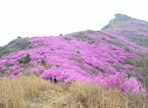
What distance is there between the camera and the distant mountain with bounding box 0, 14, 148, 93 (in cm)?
1492

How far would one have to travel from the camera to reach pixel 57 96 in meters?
8.69

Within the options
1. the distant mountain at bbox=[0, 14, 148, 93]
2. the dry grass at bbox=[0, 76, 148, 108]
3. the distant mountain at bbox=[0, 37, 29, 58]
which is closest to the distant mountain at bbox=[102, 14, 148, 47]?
the distant mountain at bbox=[0, 14, 148, 93]

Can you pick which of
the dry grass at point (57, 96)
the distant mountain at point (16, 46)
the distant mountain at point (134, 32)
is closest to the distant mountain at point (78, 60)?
the distant mountain at point (16, 46)

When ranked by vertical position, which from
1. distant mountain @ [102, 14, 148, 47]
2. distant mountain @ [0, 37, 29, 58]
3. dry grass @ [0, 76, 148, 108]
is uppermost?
dry grass @ [0, 76, 148, 108]

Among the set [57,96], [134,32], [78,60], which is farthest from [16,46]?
[134,32]

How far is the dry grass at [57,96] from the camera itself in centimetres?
602

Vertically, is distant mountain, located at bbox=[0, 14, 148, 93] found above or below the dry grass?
below

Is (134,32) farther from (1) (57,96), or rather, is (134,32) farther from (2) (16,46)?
(1) (57,96)

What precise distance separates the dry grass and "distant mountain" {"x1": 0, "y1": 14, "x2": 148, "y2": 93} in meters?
1.87

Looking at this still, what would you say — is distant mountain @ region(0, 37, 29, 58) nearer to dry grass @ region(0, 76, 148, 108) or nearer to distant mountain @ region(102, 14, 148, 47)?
dry grass @ region(0, 76, 148, 108)

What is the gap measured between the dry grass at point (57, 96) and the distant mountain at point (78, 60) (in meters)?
1.87

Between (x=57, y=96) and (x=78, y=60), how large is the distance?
13.6 meters

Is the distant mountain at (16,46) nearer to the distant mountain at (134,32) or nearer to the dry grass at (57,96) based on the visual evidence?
the dry grass at (57,96)

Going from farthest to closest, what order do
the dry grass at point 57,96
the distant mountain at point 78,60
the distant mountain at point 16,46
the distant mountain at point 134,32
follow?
the distant mountain at point 134,32 < the distant mountain at point 16,46 < the distant mountain at point 78,60 < the dry grass at point 57,96
